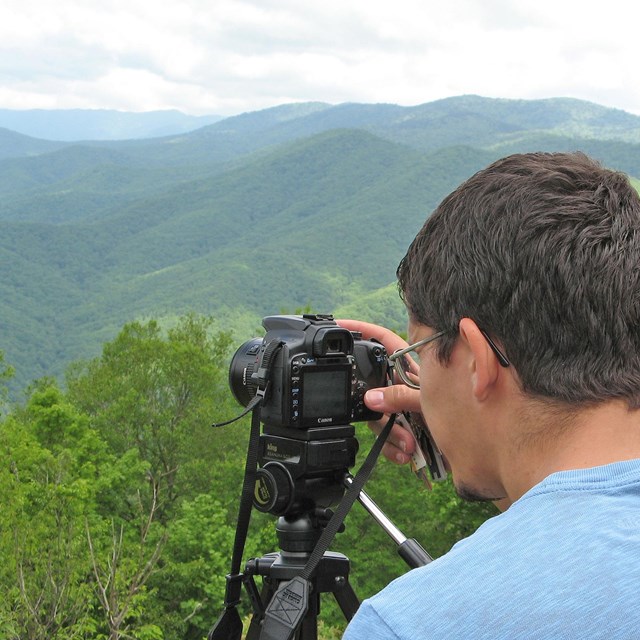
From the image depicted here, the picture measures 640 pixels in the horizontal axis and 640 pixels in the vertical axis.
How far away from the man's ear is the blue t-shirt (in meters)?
0.23

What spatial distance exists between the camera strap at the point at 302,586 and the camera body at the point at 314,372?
19 centimetres

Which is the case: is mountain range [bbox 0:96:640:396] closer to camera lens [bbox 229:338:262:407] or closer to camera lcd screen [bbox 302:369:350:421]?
camera lens [bbox 229:338:262:407]

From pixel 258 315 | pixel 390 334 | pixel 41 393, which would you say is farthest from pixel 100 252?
pixel 390 334

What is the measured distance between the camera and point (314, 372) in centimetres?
226

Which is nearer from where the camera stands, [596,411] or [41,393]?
[596,411]

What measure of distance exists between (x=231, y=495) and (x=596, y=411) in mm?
23691

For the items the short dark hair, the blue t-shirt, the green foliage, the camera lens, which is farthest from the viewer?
the green foliage

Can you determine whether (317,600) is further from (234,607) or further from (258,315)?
(258,315)

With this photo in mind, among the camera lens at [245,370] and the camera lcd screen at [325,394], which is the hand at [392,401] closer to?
the camera lcd screen at [325,394]

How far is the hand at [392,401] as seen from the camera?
201 cm

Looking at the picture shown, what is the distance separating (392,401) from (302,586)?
539 millimetres

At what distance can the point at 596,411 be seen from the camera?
1104 millimetres

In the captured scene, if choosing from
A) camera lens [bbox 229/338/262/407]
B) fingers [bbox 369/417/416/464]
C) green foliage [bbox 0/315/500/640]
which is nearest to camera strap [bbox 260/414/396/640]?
fingers [bbox 369/417/416/464]

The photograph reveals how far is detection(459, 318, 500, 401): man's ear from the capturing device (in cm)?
119
